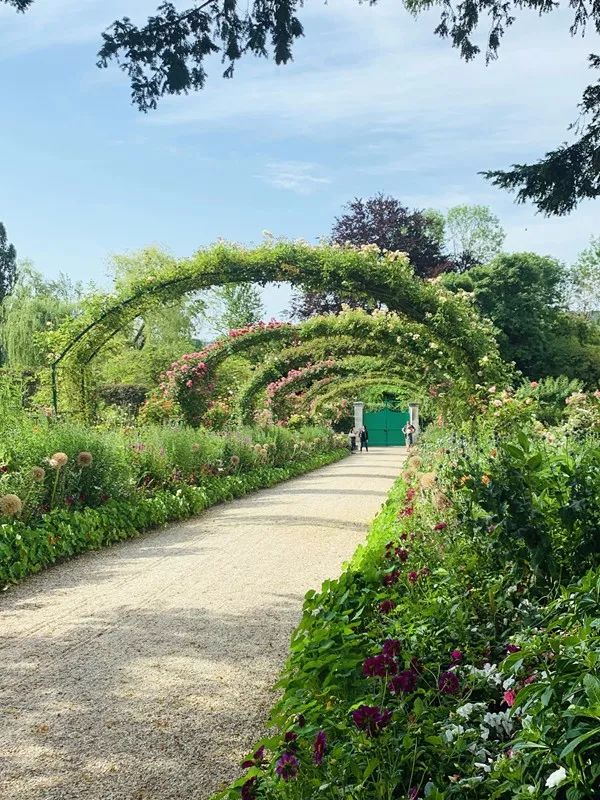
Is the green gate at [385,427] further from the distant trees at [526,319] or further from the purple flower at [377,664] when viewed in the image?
the purple flower at [377,664]

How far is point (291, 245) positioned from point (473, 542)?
7.42 m

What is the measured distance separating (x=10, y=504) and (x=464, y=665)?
4.62m

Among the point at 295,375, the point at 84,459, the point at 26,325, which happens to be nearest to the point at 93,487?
the point at 84,459

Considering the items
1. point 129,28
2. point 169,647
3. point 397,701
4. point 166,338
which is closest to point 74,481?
point 169,647

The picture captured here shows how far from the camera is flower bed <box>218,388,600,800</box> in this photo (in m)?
1.78

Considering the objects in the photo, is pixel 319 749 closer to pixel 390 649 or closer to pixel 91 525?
pixel 390 649

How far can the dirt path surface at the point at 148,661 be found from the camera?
275cm

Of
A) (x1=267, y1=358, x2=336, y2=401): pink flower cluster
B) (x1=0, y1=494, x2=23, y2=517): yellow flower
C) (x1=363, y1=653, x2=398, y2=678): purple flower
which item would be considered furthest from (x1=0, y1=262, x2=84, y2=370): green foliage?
(x1=363, y1=653, x2=398, y2=678): purple flower

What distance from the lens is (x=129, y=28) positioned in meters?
4.50

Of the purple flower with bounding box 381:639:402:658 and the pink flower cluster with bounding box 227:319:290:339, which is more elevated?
the pink flower cluster with bounding box 227:319:290:339

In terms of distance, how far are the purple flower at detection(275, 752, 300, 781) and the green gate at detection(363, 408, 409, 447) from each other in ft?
119

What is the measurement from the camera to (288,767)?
75.2 inches

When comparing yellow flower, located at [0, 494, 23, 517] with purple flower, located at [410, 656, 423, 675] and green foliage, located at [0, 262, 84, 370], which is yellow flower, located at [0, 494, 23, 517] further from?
green foliage, located at [0, 262, 84, 370]

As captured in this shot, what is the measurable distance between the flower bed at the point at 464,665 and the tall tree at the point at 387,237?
25.5 m
